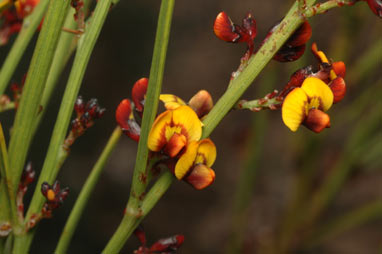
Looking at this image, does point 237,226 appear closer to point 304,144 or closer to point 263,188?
point 304,144

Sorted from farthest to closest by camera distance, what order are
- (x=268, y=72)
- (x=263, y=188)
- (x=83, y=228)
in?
(x=263, y=188), (x=83, y=228), (x=268, y=72)

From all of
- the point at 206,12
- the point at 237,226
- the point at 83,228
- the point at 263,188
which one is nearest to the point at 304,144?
the point at 237,226

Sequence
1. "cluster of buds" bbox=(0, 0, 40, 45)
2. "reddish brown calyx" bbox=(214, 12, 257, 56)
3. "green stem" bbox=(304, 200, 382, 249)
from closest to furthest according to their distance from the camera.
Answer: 1. "reddish brown calyx" bbox=(214, 12, 257, 56)
2. "cluster of buds" bbox=(0, 0, 40, 45)
3. "green stem" bbox=(304, 200, 382, 249)

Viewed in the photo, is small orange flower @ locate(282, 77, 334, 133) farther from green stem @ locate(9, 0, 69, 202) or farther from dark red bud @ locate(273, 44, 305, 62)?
green stem @ locate(9, 0, 69, 202)

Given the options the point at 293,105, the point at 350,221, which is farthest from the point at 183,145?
the point at 350,221

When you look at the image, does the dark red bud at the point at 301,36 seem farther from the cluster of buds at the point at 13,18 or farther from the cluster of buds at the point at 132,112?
the cluster of buds at the point at 13,18

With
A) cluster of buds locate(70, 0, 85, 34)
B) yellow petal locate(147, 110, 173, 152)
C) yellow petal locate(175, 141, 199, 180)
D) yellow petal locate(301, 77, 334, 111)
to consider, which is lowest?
yellow petal locate(175, 141, 199, 180)

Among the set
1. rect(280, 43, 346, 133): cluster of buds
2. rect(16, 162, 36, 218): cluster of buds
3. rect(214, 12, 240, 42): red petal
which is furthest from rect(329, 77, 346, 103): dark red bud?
rect(16, 162, 36, 218): cluster of buds

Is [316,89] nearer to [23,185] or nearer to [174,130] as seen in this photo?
[174,130]
